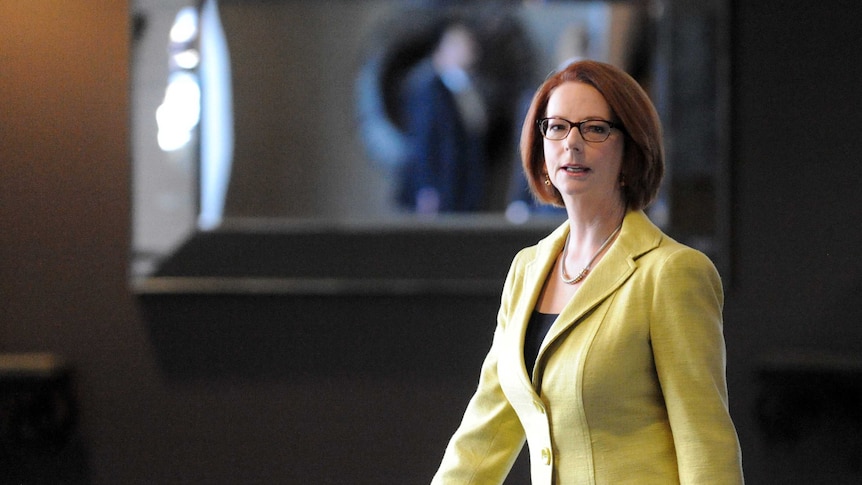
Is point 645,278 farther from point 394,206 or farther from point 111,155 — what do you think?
point 111,155

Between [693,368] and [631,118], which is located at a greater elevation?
[631,118]

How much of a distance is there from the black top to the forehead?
0.36 m

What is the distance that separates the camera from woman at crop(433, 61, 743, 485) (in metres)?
1.59

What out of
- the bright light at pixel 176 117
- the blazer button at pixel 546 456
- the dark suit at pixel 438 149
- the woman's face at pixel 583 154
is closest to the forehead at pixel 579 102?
the woman's face at pixel 583 154

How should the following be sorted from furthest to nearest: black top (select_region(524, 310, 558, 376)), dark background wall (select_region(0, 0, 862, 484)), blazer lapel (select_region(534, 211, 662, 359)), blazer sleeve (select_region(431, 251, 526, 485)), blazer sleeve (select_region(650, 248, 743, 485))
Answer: dark background wall (select_region(0, 0, 862, 484))
blazer sleeve (select_region(431, 251, 526, 485))
black top (select_region(524, 310, 558, 376))
blazer lapel (select_region(534, 211, 662, 359))
blazer sleeve (select_region(650, 248, 743, 485))

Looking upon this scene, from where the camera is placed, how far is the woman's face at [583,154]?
174cm

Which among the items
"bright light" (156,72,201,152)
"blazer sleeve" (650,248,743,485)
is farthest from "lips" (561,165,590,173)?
"bright light" (156,72,201,152)

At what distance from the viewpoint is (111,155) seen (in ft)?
12.5

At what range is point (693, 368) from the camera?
158cm

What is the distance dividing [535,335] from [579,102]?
43cm

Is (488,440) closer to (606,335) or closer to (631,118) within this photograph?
(606,335)

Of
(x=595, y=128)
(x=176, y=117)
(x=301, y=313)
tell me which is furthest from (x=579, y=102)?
(x=176, y=117)

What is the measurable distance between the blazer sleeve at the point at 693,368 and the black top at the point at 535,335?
0.24m

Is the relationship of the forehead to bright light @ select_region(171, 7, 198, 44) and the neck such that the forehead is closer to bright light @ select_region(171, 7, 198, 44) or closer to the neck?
the neck
